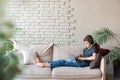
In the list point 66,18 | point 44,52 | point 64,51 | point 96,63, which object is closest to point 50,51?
point 44,52

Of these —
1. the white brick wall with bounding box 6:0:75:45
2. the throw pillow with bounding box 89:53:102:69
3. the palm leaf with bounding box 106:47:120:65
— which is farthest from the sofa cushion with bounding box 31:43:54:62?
the palm leaf with bounding box 106:47:120:65

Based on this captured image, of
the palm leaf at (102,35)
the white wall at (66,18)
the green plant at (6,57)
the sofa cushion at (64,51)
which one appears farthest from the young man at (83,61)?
the green plant at (6,57)

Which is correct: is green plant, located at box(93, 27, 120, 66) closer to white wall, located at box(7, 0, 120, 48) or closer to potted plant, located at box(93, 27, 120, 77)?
potted plant, located at box(93, 27, 120, 77)

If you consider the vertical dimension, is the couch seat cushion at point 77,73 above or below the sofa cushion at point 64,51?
below

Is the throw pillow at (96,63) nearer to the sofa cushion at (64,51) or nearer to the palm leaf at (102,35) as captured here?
the sofa cushion at (64,51)

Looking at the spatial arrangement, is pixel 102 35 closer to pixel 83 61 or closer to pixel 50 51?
pixel 83 61

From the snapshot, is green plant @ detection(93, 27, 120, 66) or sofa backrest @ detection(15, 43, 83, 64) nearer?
sofa backrest @ detection(15, 43, 83, 64)

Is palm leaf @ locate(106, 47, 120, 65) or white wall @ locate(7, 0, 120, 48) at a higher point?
white wall @ locate(7, 0, 120, 48)

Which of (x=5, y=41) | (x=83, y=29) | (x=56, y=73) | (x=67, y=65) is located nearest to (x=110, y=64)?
(x=83, y=29)

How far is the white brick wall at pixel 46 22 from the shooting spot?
193 inches

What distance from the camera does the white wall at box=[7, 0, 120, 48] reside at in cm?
487

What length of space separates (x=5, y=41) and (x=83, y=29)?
4.55 m

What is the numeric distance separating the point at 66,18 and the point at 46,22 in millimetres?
434

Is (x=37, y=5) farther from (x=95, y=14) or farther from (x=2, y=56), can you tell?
(x=2, y=56)
